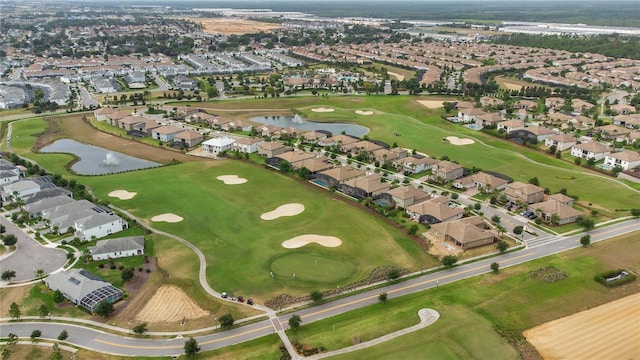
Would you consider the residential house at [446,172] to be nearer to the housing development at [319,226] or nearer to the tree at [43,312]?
the housing development at [319,226]

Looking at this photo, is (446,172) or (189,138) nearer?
(446,172)

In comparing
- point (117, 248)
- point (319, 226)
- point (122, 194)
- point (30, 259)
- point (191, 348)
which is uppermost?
point (191, 348)

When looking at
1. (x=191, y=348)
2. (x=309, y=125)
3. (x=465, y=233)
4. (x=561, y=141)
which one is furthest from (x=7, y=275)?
(x=561, y=141)

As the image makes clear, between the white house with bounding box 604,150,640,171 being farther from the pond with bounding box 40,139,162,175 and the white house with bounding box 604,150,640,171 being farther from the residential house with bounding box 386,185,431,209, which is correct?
the pond with bounding box 40,139,162,175

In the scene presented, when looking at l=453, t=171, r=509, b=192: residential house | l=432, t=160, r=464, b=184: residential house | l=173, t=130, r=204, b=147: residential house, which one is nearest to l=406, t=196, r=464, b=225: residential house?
l=453, t=171, r=509, b=192: residential house

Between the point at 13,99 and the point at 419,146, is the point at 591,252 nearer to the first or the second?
Result: the point at 419,146

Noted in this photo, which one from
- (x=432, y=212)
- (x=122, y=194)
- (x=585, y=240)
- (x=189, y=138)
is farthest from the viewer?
(x=189, y=138)

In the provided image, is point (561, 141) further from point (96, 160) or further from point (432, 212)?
point (96, 160)

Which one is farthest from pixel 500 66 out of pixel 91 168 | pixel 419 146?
pixel 91 168
